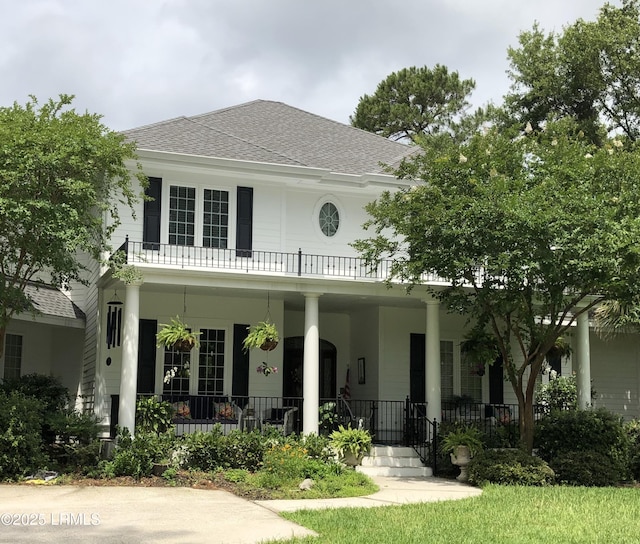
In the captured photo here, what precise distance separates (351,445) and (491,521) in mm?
6521

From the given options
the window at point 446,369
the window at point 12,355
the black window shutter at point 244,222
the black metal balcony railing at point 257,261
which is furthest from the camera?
the window at point 12,355

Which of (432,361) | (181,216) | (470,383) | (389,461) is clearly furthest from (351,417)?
(181,216)

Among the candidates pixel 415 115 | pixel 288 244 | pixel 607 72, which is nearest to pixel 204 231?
pixel 288 244

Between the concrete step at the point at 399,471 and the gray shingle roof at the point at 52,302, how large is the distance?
9.41m

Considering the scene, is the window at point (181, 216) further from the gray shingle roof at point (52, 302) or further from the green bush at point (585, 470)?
the green bush at point (585, 470)

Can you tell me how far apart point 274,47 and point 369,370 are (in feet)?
29.8

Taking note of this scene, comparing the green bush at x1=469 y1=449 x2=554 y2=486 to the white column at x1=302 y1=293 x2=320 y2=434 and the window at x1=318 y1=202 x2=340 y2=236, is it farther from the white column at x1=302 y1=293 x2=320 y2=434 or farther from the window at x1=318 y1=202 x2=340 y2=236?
the window at x1=318 y1=202 x2=340 y2=236

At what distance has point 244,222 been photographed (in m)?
19.7

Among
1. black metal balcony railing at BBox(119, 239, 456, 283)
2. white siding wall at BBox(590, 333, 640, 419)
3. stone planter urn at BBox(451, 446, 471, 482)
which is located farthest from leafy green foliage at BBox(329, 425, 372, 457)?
white siding wall at BBox(590, 333, 640, 419)

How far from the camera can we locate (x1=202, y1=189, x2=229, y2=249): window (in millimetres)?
19500

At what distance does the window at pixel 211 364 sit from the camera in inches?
783

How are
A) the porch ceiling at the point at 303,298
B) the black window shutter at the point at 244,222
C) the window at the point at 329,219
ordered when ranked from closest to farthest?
the porch ceiling at the point at 303,298
the black window shutter at the point at 244,222
the window at the point at 329,219

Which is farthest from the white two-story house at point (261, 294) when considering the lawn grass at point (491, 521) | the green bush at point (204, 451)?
the lawn grass at point (491, 521)

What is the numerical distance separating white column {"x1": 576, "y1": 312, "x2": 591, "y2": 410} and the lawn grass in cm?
672
